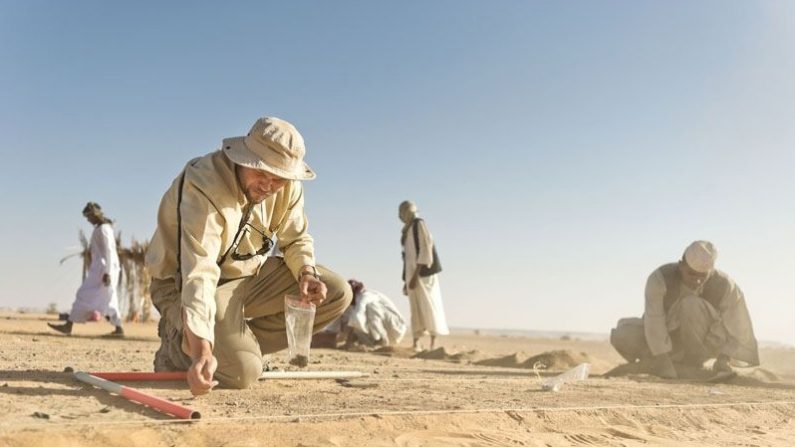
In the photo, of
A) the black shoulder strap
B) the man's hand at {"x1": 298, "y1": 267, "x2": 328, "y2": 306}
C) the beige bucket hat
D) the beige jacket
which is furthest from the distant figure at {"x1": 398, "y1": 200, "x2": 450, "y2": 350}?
the beige bucket hat

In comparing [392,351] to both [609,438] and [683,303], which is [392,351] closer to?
[683,303]

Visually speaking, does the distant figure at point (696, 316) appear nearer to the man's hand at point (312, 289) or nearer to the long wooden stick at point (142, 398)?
the man's hand at point (312, 289)

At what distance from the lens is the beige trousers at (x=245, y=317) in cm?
411

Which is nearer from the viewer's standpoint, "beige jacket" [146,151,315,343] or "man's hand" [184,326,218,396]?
"man's hand" [184,326,218,396]

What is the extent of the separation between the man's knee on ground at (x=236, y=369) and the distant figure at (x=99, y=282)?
684cm

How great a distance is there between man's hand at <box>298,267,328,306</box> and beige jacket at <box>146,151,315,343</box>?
0.18m

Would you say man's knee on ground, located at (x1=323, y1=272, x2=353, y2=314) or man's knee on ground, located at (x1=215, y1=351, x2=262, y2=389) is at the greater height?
man's knee on ground, located at (x1=323, y1=272, x2=353, y2=314)

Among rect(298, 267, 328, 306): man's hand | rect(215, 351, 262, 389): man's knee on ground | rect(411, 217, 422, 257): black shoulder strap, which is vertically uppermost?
rect(411, 217, 422, 257): black shoulder strap

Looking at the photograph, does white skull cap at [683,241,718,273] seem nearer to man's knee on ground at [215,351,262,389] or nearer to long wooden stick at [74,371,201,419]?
man's knee on ground at [215,351,262,389]

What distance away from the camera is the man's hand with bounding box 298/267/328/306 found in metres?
4.29

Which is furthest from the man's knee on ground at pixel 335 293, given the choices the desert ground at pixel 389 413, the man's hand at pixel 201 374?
the man's hand at pixel 201 374

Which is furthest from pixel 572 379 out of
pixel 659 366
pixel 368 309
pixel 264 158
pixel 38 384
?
pixel 368 309

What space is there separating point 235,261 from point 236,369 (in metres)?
0.62

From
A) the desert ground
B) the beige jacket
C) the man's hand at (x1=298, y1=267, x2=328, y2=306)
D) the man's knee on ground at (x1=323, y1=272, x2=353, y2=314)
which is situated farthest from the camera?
the man's knee on ground at (x1=323, y1=272, x2=353, y2=314)
